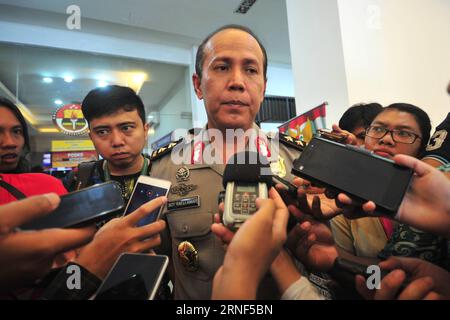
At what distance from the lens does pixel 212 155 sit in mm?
825

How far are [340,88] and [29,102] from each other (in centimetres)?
362

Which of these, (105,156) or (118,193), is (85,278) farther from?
(105,156)

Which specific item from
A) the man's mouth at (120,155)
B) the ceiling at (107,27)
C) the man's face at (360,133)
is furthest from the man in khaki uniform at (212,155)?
the ceiling at (107,27)

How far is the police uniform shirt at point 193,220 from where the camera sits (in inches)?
26.5

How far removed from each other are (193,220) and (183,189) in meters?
0.10

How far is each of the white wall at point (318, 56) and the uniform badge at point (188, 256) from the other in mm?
1674

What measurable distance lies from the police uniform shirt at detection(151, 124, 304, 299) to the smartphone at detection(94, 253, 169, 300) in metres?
0.22

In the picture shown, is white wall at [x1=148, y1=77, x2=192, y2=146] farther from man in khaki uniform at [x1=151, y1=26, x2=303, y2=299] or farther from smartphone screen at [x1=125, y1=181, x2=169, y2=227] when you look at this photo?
smartphone screen at [x1=125, y1=181, x2=169, y2=227]

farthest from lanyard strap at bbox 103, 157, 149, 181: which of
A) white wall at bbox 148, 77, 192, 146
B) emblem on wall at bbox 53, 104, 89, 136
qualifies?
white wall at bbox 148, 77, 192, 146

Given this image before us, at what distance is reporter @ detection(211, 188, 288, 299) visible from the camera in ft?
1.22

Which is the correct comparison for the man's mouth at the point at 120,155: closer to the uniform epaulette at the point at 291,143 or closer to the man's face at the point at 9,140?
the man's face at the point at 9,140

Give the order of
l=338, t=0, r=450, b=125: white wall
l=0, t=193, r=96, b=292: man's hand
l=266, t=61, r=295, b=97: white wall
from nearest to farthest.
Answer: l=0, t=193, r=96, b=292: man's hand → l=338, t=0, r=450, b=125: white wall → l=266, t=61, r=295, b=97: white wall

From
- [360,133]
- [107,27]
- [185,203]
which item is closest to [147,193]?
[185,203]

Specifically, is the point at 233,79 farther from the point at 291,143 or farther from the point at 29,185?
the point at 29,185
